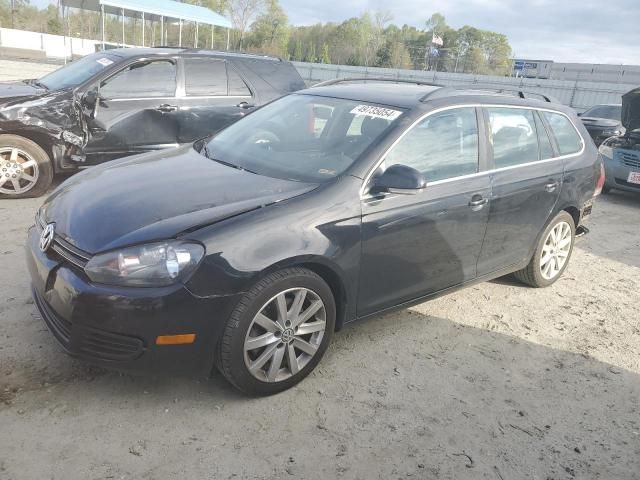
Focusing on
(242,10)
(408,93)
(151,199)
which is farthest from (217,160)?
(242,10)

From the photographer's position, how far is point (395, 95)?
384cm

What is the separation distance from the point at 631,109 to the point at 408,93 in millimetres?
6898

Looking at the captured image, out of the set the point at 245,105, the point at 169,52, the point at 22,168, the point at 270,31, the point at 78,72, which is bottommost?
the point at 22,168

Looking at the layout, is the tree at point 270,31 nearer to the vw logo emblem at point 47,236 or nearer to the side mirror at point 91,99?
the side mirror at point 91,99

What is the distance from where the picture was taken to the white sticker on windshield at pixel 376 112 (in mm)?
3532

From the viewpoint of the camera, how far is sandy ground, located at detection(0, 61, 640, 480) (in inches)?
99.1

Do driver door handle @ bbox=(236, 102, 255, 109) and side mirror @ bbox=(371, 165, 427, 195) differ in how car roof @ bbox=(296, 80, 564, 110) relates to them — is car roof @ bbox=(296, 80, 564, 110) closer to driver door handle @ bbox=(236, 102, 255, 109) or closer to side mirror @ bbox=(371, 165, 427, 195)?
side mirror @ bbox=(371, 165, 427, 195)

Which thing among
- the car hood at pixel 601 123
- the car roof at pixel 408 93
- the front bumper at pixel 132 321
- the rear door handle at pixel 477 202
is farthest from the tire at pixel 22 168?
the car hood at pixel 601 123

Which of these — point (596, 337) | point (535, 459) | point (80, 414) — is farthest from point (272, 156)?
point (596, 337)

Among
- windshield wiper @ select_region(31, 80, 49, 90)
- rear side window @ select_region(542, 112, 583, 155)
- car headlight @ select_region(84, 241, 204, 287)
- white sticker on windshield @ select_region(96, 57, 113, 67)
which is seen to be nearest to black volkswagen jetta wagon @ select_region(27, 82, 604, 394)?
car headlight @ select_region(84, 241, 204, 287)

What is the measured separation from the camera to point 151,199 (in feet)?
9.70

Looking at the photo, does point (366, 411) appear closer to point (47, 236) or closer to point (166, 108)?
point (47, 236)

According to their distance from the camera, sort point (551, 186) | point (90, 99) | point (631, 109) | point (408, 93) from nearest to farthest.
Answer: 1. point (408, 93)
2. point (551, 186)
3. point (90, 99)
4. point (631, 109)

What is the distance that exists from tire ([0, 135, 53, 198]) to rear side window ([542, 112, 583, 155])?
5247mm
